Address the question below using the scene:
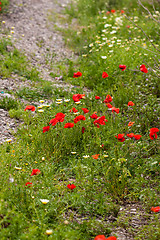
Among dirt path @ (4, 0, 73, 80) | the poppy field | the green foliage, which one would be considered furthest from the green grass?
the green foliage

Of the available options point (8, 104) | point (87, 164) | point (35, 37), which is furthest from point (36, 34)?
point (87, 164)

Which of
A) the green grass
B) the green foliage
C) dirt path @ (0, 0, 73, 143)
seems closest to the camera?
the green foliage

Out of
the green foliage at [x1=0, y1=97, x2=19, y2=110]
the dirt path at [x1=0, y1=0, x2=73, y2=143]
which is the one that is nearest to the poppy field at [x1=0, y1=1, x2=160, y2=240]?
the green foliage at [x1=0, y1=97, x2=19, y2=110]

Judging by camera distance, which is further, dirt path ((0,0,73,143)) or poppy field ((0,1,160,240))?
dirt path ((0,0,73,143))

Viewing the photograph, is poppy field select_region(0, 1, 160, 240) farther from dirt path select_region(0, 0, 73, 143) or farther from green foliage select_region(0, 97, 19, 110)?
dirt path select_region(0, 0, 73, 143)

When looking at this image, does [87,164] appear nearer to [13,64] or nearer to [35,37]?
[13,64]

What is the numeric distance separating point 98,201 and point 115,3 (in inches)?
320

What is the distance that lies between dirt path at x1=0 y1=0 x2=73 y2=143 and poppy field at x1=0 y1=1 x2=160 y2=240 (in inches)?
22.1

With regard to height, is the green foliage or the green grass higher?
the green grass

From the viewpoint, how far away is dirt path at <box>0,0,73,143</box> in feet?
18.5

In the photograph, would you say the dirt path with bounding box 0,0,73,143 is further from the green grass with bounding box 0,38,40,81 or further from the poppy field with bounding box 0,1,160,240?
the poppy field with bounding box 0,1,160,240

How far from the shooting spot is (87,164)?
3.03 meters

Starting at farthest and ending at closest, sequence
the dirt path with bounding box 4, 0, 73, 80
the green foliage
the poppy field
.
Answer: the dirt path with bounding box 4, 0, 73, 80
the green foliage
the poppy field

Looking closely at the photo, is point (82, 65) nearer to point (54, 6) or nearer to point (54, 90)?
point (54, 90)
